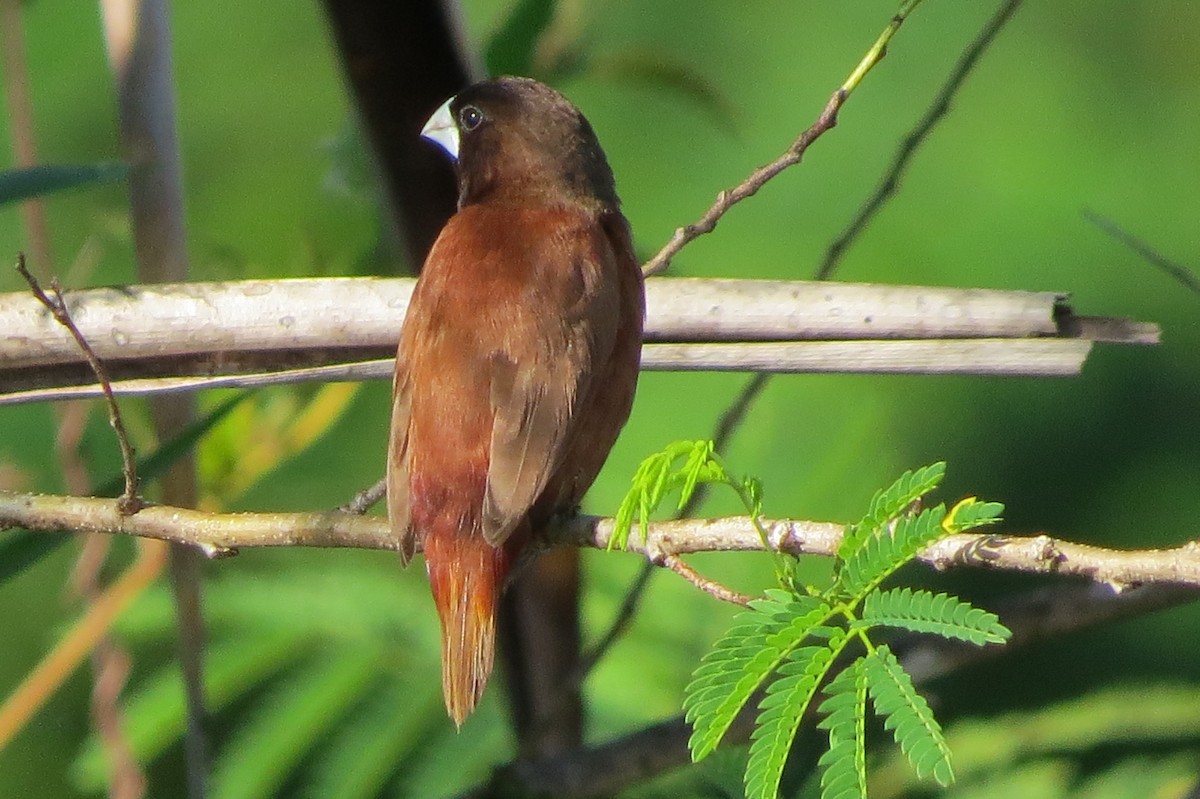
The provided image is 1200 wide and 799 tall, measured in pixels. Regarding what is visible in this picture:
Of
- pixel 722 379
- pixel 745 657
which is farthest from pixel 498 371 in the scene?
pixel 722 379

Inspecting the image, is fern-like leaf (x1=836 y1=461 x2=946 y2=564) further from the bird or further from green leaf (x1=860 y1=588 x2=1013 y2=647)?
the bird

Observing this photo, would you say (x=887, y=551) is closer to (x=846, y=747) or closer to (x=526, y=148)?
(x=846, y=747)

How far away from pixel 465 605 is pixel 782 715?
81cm

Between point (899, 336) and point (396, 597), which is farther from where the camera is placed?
point (396, 597)

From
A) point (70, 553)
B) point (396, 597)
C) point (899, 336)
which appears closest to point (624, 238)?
point (899, 336)

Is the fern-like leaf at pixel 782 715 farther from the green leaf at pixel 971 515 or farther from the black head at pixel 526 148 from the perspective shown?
the black head at pixel 526 148

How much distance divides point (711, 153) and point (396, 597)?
2.80m

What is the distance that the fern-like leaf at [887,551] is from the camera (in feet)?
5.73

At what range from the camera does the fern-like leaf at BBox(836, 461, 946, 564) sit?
70.1 inches

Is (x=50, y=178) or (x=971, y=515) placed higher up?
(x=971, y=515)

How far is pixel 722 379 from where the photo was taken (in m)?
4.42

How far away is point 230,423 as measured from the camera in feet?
10.7

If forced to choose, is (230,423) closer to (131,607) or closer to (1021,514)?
(131,607)

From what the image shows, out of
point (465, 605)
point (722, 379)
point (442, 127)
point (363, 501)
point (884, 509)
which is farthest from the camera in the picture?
point (722, 379)
